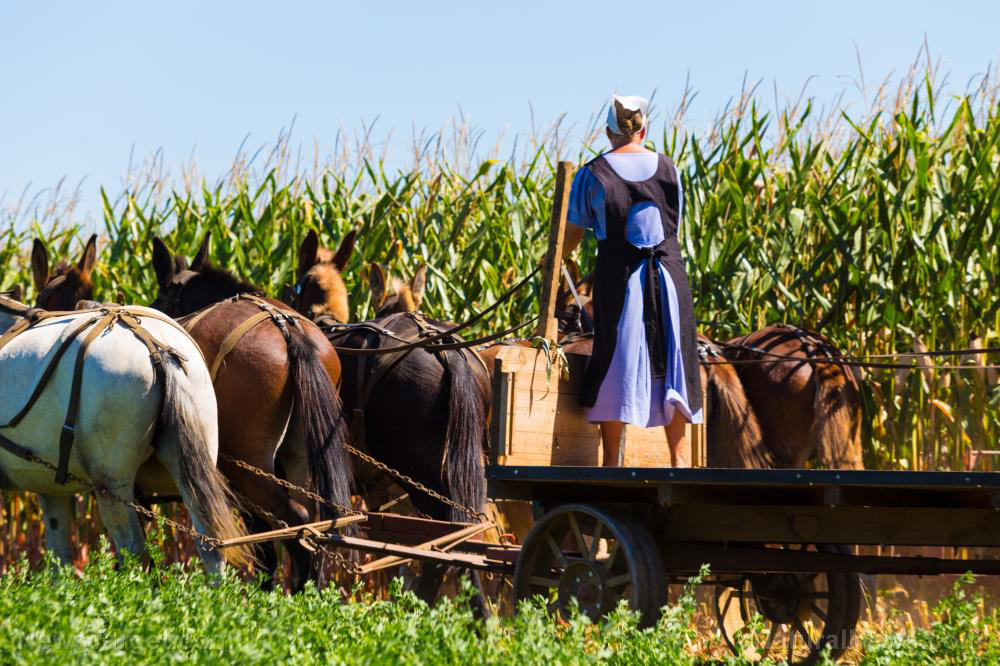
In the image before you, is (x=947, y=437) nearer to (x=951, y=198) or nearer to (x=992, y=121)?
(x=951, y=198)

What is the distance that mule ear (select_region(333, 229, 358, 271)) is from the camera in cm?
812

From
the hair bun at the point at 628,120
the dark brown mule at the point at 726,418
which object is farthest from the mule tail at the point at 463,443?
the hair bun at the point at 628,120

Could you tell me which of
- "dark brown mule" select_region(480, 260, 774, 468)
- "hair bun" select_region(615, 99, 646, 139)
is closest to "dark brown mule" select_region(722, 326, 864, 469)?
"dark brown mule" select_region(480, 260, 774, 468)

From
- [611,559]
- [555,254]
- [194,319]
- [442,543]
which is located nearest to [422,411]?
[194,319]

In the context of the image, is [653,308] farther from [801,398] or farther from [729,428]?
[801,398]

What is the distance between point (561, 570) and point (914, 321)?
13.2ft

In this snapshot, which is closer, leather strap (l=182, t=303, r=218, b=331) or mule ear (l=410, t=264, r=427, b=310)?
leather strap (l=182, t=303, r=218, b=331)

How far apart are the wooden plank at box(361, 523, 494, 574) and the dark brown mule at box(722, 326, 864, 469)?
93.4 inches

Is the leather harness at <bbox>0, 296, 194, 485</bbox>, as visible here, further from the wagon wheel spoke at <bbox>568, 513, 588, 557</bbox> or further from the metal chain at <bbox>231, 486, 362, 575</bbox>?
the wagon wheel spoke at <bbox>568, 513, 588, 557</bbox>

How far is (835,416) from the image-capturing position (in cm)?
746

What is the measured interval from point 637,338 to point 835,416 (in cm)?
289

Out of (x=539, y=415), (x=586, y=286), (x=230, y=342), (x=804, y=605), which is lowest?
(x=804, y=605)

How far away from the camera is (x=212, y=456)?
19.1 ft

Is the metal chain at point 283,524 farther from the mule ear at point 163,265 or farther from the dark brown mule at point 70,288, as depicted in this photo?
the dark brown mule at point 70,288
